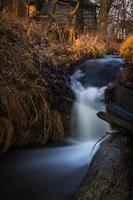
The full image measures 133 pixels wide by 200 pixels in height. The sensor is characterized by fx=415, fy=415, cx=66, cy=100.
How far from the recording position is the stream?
5977 millimetres

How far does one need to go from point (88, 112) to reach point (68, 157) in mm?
2010

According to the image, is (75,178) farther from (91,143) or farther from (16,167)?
(91,143)

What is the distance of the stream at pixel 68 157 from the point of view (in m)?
5.98

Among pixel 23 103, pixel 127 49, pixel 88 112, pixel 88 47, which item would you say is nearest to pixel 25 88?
pixel 23 103

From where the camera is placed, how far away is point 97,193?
4.41m

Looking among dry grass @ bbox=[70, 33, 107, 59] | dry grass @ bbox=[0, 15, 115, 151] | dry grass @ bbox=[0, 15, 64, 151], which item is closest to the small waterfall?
dry grass @ bbox=[0, 15, 115, 151]

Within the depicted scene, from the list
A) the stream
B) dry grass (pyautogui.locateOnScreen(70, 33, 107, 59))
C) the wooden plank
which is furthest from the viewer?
dry grass (pyautogui.locateOnScreen(70, 33, 107, 59))

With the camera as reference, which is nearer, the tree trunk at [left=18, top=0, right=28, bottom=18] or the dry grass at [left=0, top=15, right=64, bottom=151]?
the dry grass at [left=0, top=15, right=64, bottom=151]

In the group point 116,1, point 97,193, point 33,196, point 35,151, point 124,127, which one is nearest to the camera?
point 97,193

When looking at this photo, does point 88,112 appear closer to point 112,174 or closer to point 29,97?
point 29,97

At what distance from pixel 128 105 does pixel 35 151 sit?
10.7ft

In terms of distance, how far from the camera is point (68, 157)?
24.6 ft

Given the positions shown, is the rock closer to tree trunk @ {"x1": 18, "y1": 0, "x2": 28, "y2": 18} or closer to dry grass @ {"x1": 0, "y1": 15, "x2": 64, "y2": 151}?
→ dry grass @ {"x1": 0, "y1": 15, "x2": 64, "y2": 151}

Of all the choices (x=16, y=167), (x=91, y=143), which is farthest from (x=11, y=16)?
(x=16, y=167)
